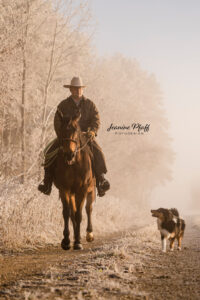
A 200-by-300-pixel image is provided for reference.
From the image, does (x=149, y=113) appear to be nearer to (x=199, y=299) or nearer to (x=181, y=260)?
(x=181, y=260)

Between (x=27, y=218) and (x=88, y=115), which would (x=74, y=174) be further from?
(x=27, y=218)

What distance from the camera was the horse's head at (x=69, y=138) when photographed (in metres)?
6.79

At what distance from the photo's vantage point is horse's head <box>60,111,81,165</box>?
6789mm

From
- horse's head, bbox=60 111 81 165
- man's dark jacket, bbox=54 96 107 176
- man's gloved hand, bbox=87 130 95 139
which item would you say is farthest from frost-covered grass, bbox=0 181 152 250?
horse's head, bbox=60 111 81 165

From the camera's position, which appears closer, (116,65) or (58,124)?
(58,124)

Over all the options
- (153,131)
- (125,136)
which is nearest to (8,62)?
(125,136)

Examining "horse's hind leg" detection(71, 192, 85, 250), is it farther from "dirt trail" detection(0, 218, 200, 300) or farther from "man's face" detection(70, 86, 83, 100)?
"man's face" detection(70, 86, 83, 100)

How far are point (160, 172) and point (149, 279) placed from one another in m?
38.5

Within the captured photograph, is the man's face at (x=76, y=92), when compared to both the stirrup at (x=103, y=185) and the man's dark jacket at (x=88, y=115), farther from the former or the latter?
the stirrup at (x=103, y=185)

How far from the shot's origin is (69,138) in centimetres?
684

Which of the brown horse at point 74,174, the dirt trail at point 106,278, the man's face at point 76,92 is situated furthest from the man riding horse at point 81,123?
the dirt trail at point 106,278

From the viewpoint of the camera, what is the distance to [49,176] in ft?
26.4

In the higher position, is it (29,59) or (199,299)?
(29,59)

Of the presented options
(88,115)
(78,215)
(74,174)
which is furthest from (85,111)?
(78,215)
